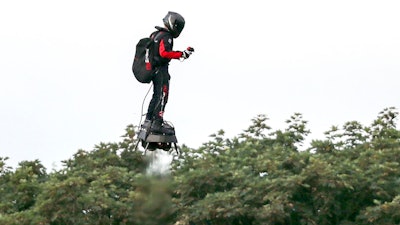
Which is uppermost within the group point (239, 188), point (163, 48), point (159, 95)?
point (239, 188)

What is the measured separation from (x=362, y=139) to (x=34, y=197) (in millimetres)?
10729

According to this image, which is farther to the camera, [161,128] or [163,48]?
[161,128]

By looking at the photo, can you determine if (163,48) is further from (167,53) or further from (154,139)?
(154,139)

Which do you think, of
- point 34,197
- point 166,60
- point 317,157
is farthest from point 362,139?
point 166,60

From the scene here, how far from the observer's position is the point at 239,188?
3375 cm

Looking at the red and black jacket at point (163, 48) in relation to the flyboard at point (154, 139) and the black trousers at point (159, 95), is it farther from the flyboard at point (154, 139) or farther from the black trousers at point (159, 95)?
the flyboard at point (154, 139)

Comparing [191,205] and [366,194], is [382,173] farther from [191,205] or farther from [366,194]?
[191,205]

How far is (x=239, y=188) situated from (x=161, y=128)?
40.5 feet

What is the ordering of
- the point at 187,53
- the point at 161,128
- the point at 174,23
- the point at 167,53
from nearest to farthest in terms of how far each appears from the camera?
the point at 187,53, the point at 167,53, the point at 174,23, the point at 161,128

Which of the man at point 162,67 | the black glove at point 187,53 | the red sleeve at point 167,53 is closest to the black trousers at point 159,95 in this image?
the man at point 162,67

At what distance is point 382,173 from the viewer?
113ft

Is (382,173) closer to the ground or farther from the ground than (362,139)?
closer to the ground

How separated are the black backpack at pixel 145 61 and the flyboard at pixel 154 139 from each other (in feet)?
2.90

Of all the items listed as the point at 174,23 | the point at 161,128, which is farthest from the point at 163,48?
the point at 161,128
